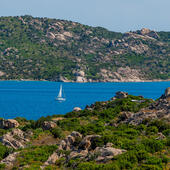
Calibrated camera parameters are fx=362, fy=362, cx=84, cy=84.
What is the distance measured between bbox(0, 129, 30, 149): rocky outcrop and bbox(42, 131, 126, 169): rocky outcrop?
22.7 feet

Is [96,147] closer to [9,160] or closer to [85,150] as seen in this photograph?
[85,150]

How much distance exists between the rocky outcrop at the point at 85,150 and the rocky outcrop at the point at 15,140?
273 inches

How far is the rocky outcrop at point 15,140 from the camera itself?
4000 cm

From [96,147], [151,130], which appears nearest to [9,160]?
[96,147]

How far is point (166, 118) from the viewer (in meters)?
45.1

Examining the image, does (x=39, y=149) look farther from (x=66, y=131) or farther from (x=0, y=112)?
(x=0, y=112)

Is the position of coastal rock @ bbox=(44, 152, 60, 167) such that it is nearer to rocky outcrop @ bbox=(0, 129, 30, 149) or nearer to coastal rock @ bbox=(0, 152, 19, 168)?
coastal rock @ bbox=(0, 152, 19, 168)

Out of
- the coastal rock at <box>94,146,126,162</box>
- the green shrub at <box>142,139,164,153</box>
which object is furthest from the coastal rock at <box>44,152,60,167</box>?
the green shrub at <box>142,139,164,153</box>

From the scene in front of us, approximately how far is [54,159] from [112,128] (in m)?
14.6

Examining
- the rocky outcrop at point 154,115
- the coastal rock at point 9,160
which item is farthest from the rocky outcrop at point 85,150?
the rocky outcrop at point 154,115

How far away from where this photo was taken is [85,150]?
1297 inches

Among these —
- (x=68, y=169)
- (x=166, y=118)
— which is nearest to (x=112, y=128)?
(x=166, y=118)

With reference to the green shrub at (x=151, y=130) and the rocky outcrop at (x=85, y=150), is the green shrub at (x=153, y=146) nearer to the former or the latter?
the rocky outcrop at (x=85, y=150)

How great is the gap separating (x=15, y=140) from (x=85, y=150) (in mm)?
11283
